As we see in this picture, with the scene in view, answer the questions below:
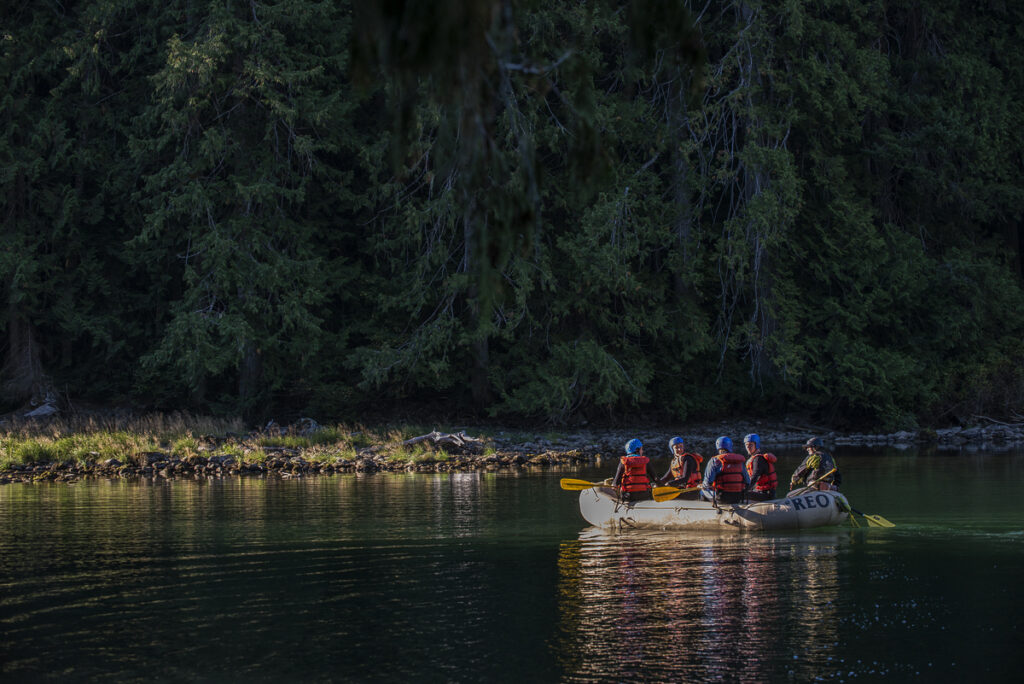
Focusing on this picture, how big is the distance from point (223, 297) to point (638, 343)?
12.9 m

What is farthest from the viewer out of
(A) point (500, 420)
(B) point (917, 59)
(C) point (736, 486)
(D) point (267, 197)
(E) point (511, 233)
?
(B) point (917, 59)

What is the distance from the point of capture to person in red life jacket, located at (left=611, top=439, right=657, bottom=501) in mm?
20312

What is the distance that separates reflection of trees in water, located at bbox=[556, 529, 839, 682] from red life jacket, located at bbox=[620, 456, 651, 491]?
1.65 meters

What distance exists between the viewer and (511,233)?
290 inches

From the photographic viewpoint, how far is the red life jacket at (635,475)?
66.7 feet

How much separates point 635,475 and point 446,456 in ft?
40.0

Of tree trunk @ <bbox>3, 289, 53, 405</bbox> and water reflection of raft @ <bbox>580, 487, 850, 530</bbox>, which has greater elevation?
tree trunk @ <bbox>3, 289, 53, 405</bbox>

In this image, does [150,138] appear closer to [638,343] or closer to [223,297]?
[223,297]

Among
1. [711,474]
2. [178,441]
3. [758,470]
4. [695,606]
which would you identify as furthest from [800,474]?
[178,441]

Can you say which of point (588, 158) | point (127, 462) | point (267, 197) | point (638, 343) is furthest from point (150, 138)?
point (588, 158)

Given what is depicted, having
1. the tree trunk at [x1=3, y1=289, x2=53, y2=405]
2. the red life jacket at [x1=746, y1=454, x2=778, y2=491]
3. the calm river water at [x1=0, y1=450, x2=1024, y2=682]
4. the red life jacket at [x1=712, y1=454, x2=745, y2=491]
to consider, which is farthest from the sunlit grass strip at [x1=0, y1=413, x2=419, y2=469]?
the red life jacket at [x1=712, y1=454, x2=745, y2=491]

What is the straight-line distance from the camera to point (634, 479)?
20.4 meters

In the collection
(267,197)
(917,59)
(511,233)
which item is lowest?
(511,233)

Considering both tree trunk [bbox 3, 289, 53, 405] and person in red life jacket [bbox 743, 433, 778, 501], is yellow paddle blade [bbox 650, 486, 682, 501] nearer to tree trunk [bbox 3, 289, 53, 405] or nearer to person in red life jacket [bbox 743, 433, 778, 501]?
person in red life jacket [bbox 743, 433, 778, 501]
